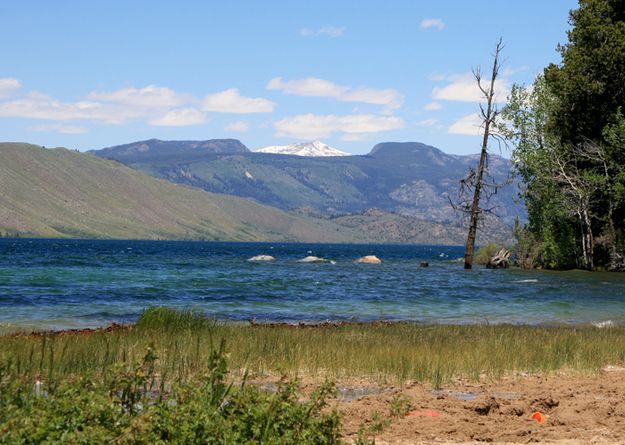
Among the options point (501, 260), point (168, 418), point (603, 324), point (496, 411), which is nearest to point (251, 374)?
point (496, 411)

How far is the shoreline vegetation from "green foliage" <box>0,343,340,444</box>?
14 millimetres

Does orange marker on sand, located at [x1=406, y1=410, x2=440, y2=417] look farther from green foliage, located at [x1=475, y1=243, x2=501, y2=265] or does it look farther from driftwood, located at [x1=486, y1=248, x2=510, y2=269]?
green foliage, located at [x1=475, y1=243, x2=501, y2=265]

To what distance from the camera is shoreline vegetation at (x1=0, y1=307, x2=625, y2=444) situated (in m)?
7.57

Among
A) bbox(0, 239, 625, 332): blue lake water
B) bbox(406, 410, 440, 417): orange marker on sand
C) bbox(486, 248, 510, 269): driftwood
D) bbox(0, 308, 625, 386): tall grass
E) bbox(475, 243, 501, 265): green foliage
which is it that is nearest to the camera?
bbox(406, 410, 440, 417): orange marker on sand

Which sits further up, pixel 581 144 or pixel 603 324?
pixel 581 144

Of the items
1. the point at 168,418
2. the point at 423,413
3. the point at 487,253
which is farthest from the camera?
the point at 487,253

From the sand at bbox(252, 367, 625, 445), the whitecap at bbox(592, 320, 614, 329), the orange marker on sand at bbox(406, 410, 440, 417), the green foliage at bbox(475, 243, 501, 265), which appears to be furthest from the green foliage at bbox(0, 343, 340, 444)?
the green foliage at bbox(475, 243, 501, 265)

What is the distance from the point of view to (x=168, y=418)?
757 centimetres

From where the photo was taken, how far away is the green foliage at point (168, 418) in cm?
716

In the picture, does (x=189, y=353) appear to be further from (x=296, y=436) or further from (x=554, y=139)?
(x=554, y=139)

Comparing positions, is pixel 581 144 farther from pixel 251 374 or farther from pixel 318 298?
pixel 251 374

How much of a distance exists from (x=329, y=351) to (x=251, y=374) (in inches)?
111

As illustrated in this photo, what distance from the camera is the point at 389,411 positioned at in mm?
10891

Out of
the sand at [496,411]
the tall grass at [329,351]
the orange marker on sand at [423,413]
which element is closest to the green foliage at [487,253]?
the tall grass at [329,351]
